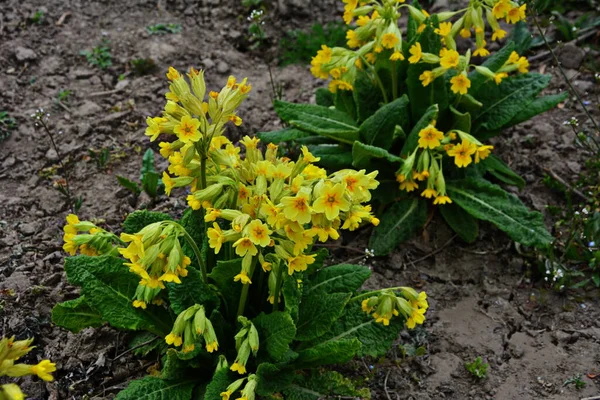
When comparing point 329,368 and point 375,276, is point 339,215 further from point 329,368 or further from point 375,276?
point 375,276

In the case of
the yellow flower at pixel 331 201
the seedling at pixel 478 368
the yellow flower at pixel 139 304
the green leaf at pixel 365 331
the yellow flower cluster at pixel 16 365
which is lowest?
the seedling at pixel 478 368

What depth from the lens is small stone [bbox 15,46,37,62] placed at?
4926mm

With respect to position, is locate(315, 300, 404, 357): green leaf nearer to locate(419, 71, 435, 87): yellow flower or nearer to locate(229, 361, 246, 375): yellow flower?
locate(229, 361, 246, 375): yellow flower

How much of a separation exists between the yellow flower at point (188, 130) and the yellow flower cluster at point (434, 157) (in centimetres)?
159

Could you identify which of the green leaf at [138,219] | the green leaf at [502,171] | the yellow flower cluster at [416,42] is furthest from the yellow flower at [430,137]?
the green leaf at [138,219]

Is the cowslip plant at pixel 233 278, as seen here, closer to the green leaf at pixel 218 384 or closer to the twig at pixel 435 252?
the green leaf at pixel 218 384

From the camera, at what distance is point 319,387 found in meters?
3.01

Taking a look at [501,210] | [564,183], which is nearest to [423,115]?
[501,210]

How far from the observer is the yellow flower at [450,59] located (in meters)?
3.81

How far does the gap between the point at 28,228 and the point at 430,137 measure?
7.63 ft

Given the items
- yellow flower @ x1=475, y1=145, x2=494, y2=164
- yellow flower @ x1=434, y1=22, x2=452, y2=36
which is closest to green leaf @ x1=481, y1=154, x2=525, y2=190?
yellow flower @ x1=475, y1=145, x2=494, y2=164

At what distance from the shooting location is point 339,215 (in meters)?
2.58

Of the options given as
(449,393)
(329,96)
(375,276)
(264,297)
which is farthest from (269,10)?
(449,393)

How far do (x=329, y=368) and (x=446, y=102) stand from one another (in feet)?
5.91
